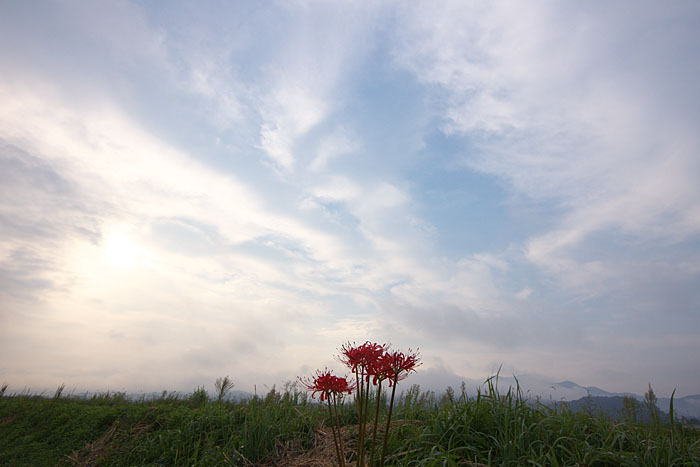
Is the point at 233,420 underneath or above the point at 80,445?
above

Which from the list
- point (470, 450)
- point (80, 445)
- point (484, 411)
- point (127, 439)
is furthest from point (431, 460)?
point (80, 445)

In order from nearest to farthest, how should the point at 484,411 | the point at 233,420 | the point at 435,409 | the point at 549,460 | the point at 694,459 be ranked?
1. the point at 694,459
2. the point at 549,460
3. the point at 484,411
4. the point at 435,409
5. the point at 233,420

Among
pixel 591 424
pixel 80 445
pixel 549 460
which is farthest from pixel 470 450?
pixel 80 445

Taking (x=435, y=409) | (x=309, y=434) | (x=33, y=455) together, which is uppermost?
(x=435, y=409)

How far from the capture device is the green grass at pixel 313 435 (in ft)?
14.8

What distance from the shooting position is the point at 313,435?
260 inches

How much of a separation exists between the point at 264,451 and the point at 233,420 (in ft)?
4.61

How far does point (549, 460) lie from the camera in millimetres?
4309

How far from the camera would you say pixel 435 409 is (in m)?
6.13

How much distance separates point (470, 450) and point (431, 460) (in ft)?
1.97

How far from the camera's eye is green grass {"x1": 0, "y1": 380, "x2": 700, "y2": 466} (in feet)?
14.8

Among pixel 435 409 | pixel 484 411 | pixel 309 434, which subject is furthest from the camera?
pixel 309 434

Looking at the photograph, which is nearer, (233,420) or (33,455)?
(233,420)

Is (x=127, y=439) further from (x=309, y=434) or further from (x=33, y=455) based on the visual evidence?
(x=309, y=434)
